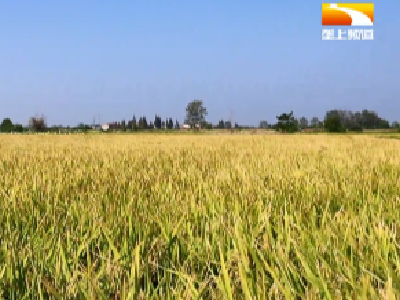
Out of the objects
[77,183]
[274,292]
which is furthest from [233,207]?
[77,183]

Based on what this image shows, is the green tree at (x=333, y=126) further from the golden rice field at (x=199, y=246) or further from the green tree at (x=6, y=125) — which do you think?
the golden rice field at (x=199, y=246)

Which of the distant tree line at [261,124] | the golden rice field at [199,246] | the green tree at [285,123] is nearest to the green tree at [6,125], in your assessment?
the distant tree line at [261,124]

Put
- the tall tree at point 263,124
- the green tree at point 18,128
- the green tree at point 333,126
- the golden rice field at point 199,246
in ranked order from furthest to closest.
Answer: the tall tree at point 263,124, the green tree at point 333,126, the green tree at point 18,128, the golden rice field at point 199,246

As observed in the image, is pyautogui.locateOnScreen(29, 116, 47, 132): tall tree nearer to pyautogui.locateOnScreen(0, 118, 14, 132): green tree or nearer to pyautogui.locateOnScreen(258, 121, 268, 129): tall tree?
pyautogui.locateOnScreen(0, 118, 14, 132): green tree

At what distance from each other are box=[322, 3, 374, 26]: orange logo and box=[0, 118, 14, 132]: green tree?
5723 centimetres

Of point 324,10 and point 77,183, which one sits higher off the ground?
point 324,10

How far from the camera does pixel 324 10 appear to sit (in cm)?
1361

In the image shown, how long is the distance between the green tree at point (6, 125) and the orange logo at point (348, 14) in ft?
188

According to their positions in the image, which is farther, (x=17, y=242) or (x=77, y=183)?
(x=77, y=183)

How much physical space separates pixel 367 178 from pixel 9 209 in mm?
2017

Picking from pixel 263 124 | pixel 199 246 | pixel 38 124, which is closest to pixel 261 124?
pixel 263 124

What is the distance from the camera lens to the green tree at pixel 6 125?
2437 inches

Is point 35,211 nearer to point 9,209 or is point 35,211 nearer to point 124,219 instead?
point 9,209

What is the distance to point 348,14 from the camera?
14.9 meters
